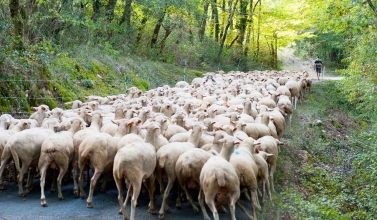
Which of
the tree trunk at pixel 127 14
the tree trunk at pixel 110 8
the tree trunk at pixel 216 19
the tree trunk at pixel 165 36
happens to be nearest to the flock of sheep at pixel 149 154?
the tree trunk at pixel 110 8

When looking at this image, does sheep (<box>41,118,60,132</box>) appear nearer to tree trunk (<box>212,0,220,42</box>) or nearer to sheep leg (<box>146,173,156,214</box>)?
sheep leg (<box>146,173,156,214</box>)

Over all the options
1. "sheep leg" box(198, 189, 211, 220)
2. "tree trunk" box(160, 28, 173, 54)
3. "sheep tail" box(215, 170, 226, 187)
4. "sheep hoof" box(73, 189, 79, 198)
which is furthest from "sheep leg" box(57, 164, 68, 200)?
"tree trunk" box(160, 28, 173, 54)

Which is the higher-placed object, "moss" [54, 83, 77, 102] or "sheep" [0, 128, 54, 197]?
"moss" [54, 83, 77, 102]

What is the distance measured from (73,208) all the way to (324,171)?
23.2 ft

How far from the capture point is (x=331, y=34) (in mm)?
42906

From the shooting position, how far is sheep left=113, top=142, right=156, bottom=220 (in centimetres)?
689

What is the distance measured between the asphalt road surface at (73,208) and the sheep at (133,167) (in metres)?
0.55

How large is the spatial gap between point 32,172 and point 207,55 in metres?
23.1

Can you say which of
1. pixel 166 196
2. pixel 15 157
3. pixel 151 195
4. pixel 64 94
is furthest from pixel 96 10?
pixel 166 196

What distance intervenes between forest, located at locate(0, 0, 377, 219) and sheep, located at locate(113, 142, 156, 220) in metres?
2.57

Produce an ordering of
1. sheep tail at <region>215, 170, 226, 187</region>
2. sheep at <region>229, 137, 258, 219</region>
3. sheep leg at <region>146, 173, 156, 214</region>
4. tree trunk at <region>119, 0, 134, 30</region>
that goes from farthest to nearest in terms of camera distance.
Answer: tree trunk at <region>119, 0, 134, 30</region> → sheep leg at <region>146, 173, 156, 214</region> → sheep at <region>229, 137, 258, 219</region> → sheep tail at <region>215, 170, 226, 187</region>

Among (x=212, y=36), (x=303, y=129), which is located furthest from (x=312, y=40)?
(x=303, y=129)

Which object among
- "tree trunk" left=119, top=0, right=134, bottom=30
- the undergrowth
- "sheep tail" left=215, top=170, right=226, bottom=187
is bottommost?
the undergrowth

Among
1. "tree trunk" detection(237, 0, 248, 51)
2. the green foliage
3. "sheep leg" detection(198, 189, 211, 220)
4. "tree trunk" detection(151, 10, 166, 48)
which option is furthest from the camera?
"tree trunk" detection(237, 0, 248, 51)
